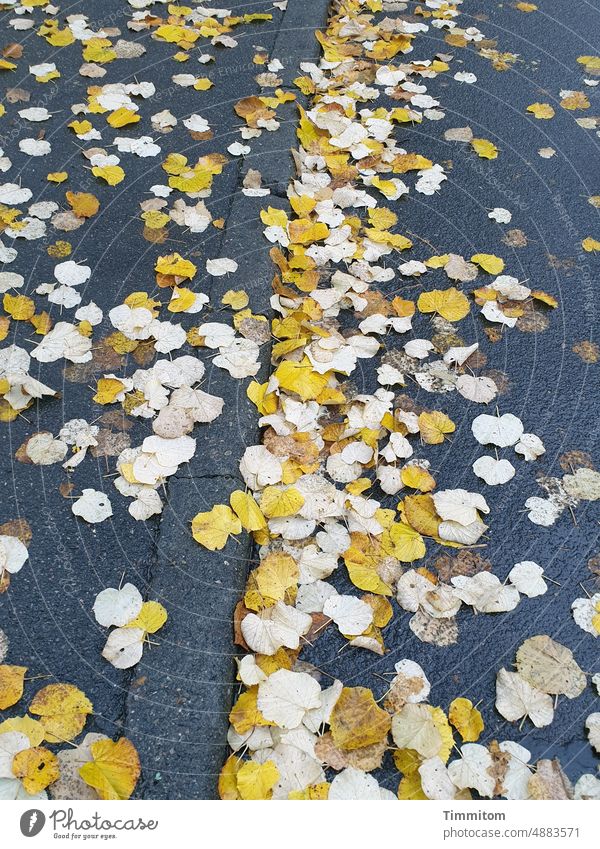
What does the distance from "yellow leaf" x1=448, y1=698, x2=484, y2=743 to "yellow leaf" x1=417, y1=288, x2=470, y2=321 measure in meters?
1.37

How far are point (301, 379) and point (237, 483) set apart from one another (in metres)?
0.43

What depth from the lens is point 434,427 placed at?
2.19 meters

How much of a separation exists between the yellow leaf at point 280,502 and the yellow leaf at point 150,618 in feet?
1.26

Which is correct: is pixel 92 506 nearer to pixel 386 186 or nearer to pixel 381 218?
pixel 381 218

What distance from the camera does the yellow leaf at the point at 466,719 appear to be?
1.58 m

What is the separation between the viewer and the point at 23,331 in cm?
243

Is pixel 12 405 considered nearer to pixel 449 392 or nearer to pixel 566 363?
pixel 449 392

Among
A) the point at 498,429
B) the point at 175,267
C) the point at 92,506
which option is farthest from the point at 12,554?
the point at 498,429

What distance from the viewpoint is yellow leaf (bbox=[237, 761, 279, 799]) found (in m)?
1.48

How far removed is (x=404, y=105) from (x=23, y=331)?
2227 millimetres

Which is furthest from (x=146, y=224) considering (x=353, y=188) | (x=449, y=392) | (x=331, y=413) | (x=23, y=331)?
(x=449, y=392)

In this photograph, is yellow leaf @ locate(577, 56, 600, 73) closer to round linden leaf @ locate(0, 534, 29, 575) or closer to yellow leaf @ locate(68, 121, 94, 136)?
yellow leaf @ locate(68, 121, 94, 136)

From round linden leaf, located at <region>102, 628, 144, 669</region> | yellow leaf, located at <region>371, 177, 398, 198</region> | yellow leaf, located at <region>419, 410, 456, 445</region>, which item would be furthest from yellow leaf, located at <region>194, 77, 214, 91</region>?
round linden leaf, located at <region>102, 628, 144, 669</region>

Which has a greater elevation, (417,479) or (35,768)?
(417,479)
